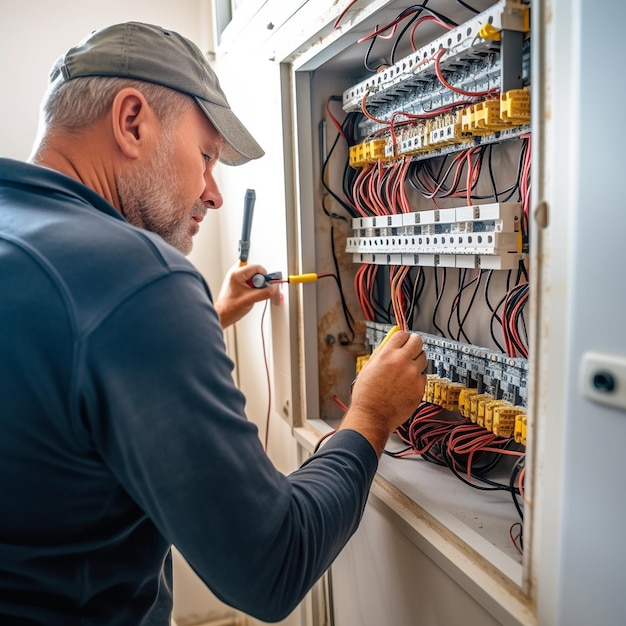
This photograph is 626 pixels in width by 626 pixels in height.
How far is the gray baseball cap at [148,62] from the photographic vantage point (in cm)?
82

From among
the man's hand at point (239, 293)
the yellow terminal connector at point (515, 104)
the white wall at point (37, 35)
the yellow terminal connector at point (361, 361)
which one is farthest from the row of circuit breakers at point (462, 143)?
the white wall at point (37, 35)

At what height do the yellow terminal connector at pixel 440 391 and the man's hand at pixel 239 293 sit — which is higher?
the man's hand at pixel 239 293

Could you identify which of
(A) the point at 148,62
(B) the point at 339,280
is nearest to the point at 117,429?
(A) the point at 148,62

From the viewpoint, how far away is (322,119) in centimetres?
134

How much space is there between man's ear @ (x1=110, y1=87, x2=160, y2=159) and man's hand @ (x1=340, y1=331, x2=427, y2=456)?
0.51 m

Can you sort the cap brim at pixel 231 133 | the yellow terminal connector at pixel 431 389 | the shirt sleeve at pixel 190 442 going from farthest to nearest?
the yellow terminal connector at pixel 431 389 < the cap brim at pixel 231 133 < the shirt sleeve at pixel 190 442

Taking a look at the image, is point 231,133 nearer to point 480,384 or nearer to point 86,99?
point 86,99

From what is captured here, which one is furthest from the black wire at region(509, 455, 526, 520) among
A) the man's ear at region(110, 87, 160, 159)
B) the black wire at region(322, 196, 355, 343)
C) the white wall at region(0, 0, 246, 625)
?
the white wall at region(0, 0, 246, 625)

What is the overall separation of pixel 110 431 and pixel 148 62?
561mm

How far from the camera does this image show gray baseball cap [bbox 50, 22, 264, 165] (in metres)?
0.82

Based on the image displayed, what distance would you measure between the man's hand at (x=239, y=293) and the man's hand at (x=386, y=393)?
1.87ft

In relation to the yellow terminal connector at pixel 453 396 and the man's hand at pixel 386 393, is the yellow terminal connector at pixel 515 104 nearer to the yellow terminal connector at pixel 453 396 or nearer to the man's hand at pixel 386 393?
the man's hand at pixel 386 393

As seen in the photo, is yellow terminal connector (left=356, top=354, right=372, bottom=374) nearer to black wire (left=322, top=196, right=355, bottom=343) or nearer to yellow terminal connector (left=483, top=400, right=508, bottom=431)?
black wire (left=322, top=196, right=355, bottom=343)

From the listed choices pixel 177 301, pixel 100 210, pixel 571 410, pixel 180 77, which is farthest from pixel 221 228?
pixel 571 410
